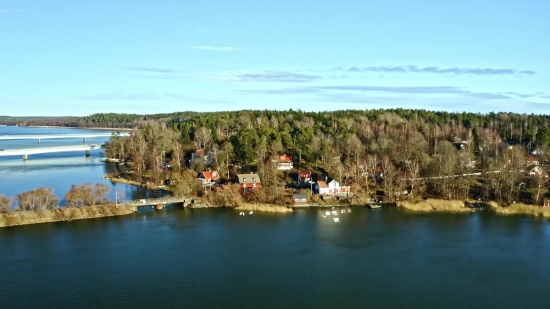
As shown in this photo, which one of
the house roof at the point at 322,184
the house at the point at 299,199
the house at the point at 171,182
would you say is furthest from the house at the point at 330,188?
the house at the point at 171,182

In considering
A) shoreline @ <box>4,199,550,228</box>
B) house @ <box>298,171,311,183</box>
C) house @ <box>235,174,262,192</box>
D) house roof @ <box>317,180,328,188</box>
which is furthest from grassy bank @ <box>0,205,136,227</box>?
house @ <box>298,171,311,183</box>

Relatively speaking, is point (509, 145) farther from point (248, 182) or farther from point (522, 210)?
point (248, 182)

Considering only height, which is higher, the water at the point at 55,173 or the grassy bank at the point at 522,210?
the water at the point at 55,173

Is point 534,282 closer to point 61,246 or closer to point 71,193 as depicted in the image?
point 61,246

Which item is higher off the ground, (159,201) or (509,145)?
(509,145)

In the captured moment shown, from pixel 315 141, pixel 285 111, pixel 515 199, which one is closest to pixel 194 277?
pixel 515 199

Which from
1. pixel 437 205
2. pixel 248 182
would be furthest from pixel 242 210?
pixel 437 205

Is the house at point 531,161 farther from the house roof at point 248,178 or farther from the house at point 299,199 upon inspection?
the house roof at point 248,178
